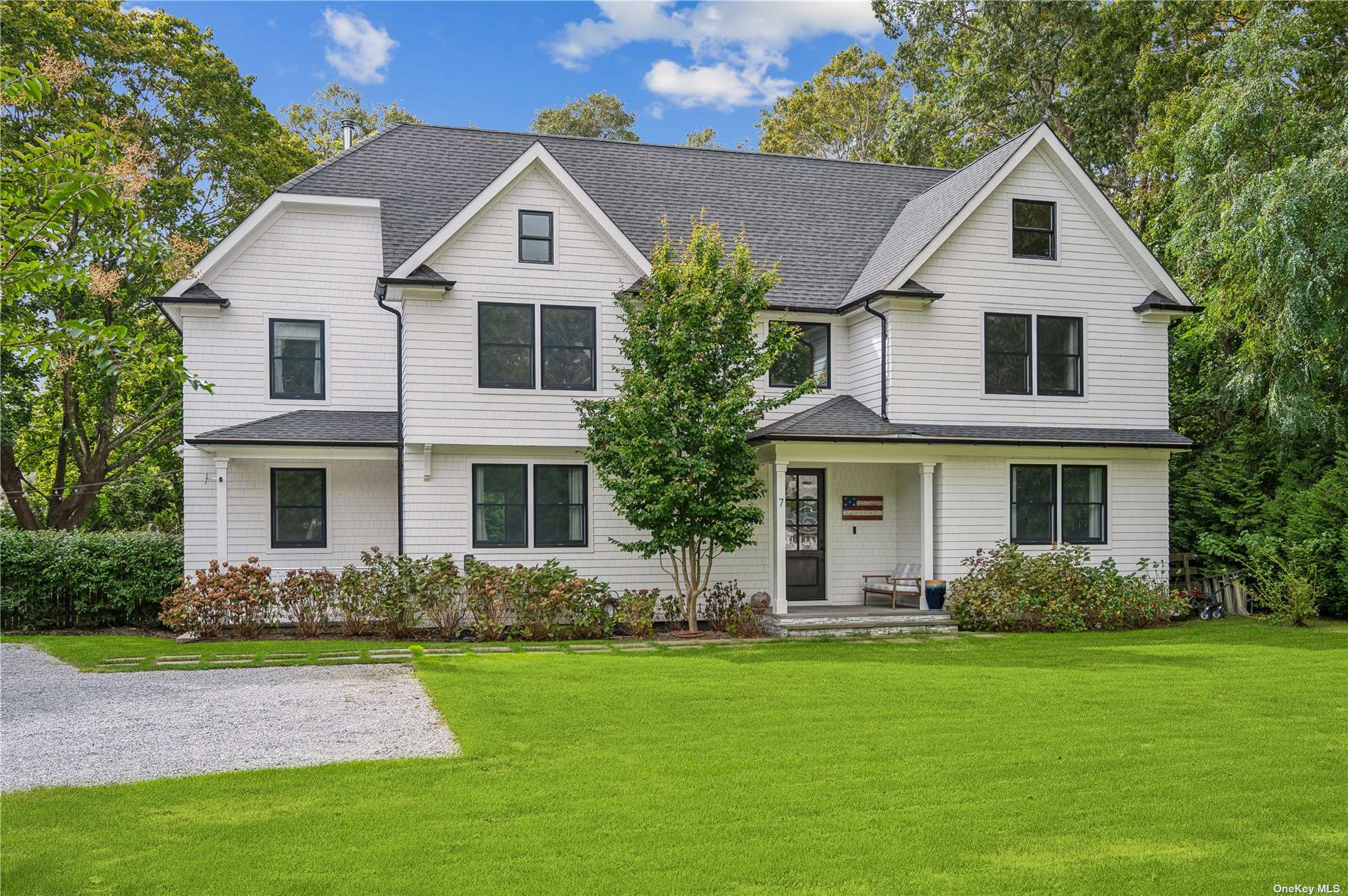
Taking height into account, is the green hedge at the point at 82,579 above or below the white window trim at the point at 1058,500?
below

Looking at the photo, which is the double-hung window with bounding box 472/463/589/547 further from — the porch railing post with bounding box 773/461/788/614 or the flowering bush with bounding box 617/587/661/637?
the porch railing post with bounding box 773/461/788/614

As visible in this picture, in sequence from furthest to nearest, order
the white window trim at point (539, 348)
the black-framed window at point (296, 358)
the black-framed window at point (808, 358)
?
the black-framed window at point (808, 358)
the black-framed window at point (296, 358)
the white window trim at point (539, 348)

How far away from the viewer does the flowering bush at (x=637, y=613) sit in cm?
1623

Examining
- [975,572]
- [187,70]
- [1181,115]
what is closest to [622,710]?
[975,572]

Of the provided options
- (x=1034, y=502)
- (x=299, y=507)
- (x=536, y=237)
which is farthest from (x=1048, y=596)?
(x=299, y=507)

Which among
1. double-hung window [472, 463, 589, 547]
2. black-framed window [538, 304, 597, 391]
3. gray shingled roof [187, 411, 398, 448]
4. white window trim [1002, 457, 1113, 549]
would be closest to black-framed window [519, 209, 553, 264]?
black-framed window [538, 304, 597, 391]

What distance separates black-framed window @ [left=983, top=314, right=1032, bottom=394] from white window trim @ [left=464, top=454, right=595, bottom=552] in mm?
7520

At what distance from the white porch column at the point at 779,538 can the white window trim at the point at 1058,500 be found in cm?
426

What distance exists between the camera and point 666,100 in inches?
1599

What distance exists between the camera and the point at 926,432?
17625mm

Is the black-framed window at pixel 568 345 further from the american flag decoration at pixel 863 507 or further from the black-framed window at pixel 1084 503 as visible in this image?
the black-framed window at pixel 1084 503

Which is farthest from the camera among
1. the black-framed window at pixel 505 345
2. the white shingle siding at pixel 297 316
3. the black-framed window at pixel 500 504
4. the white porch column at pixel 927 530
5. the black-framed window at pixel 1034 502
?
the black-framed window at pixel 1034 502

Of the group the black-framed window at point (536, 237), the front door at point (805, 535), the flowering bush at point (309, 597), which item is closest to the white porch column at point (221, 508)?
the flowering bush at point (309, 597)

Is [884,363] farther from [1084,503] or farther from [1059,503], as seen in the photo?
[1084,503]
